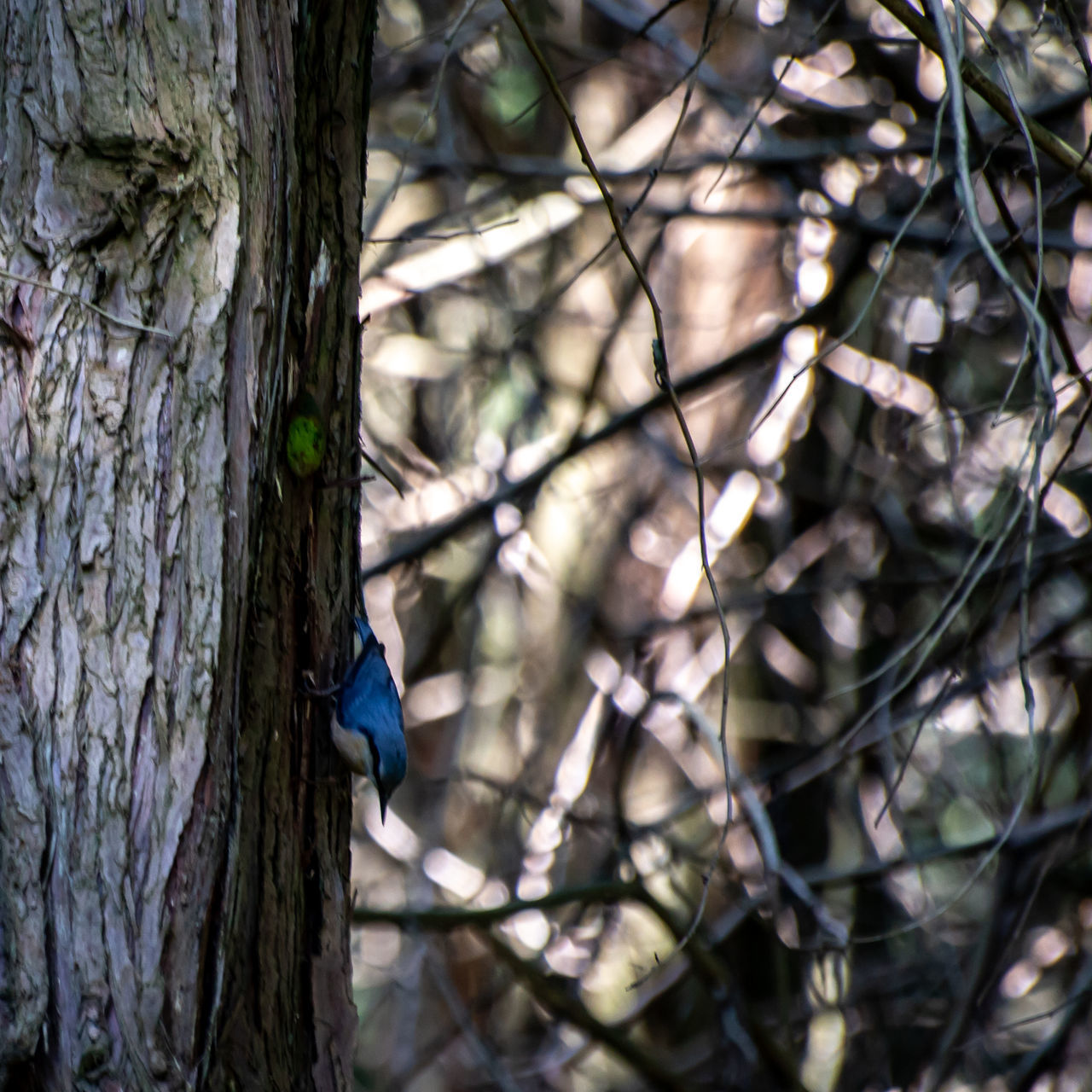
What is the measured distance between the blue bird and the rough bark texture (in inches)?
8.1

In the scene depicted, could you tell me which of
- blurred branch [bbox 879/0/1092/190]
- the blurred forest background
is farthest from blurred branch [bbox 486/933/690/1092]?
blurred branch [bbox 879/0/1092/190]

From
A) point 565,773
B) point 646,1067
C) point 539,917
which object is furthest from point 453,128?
point 646,1067

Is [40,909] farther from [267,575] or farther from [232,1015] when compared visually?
[267,575]

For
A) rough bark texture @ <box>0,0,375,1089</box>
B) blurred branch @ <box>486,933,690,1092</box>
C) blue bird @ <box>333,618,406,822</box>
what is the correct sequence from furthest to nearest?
blurred branch @ <box>486,933,690,1092</box> < blue bird @ <box>333,618,406,822</box> < rough bark texture @ <box>0,0,375,1089</box>

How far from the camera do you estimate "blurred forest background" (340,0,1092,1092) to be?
13.2 feet

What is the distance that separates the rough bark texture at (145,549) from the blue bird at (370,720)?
205 millimetres

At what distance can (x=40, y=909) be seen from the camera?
1.49 metres

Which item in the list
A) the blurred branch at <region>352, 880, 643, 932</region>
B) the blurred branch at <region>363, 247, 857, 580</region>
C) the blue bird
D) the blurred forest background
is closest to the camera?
the blue bird

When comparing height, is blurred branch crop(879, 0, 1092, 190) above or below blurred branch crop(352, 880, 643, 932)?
above

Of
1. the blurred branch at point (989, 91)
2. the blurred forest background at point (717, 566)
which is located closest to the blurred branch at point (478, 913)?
the blurred forest background at point (717, 566)

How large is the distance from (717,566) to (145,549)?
3.92 m

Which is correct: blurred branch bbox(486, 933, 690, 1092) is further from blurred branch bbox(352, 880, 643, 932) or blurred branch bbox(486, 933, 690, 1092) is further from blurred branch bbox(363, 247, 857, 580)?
blurred branch bbox(363, 247, 857, 580)

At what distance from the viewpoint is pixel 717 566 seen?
5254 millimetres

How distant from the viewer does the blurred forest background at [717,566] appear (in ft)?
13.2
